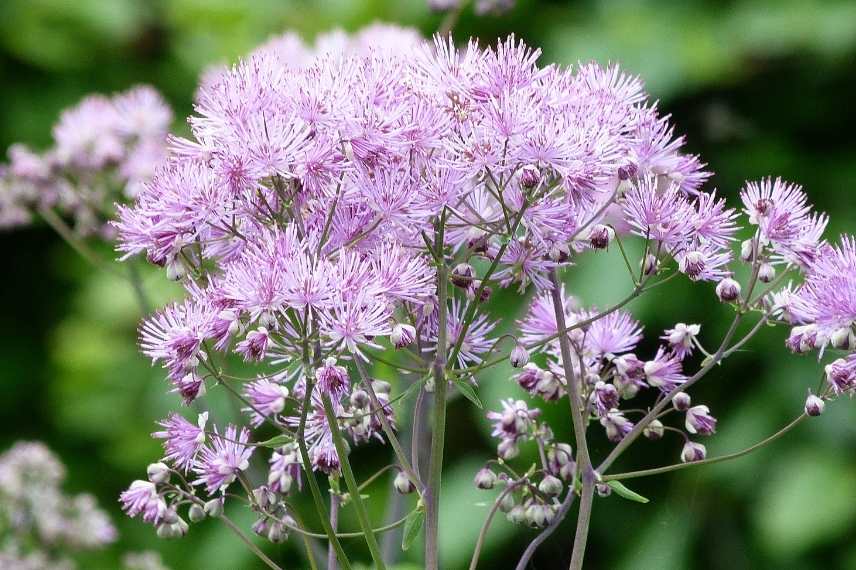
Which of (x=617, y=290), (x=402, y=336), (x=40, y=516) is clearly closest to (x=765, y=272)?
(x=402, y=336)

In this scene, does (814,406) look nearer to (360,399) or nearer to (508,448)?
(508,448)

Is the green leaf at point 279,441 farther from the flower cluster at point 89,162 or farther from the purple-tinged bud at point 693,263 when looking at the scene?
the flower cluster at point 89,162

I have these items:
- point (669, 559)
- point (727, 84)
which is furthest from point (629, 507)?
point (727, 84)

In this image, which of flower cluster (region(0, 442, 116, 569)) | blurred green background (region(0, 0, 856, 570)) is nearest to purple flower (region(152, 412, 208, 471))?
flower cluster (region(0, 442, 116, 569))

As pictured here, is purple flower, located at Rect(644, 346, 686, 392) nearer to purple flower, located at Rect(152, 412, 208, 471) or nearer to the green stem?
the green stem

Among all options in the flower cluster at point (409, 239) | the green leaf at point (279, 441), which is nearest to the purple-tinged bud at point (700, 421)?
the flower cluster at point (409, 239)
